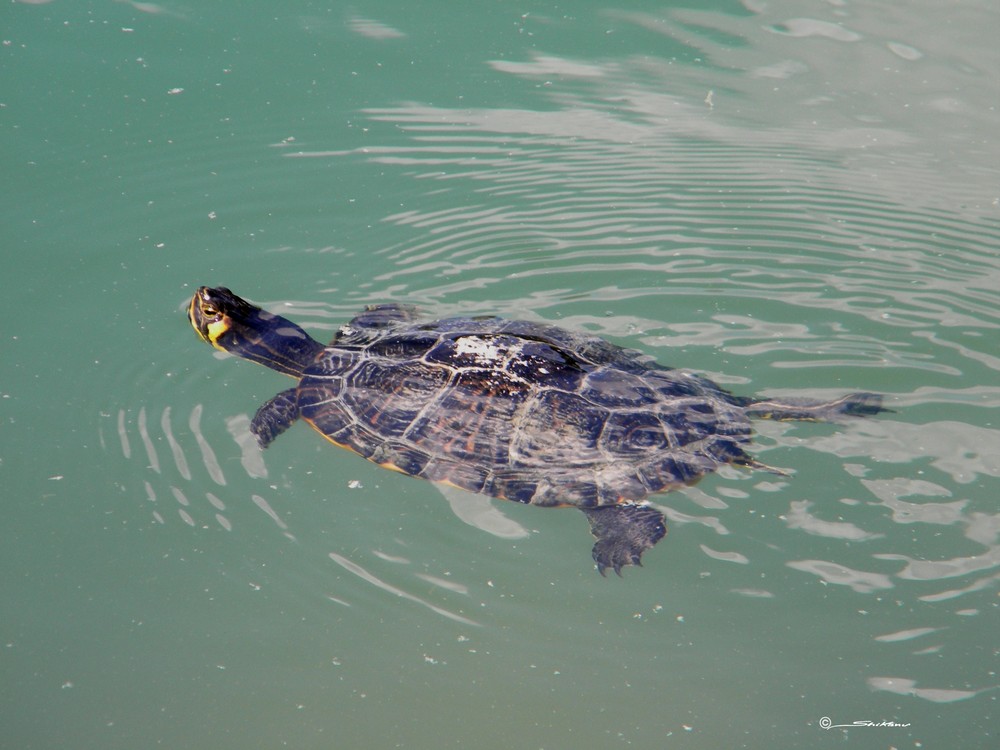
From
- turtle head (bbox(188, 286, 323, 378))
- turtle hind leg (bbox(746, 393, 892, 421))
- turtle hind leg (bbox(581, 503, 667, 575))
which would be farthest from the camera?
turtle head (bbox(188, 286, 323, 378))

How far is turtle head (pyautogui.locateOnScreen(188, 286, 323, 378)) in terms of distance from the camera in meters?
4.55

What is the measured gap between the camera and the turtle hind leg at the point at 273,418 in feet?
13.7

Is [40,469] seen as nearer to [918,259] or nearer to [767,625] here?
[767,625]

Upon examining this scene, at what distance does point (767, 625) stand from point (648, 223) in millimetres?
3134

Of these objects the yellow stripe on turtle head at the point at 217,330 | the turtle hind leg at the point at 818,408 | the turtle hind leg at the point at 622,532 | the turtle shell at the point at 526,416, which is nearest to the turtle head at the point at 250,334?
the yellow stripe on turtle head at the point at 217,330

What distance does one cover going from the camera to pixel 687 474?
3699 mm

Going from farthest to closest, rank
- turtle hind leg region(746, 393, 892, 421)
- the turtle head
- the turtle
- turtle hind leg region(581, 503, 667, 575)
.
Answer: the turtle head → turtle hind leg region(746, 393, 892, 421) → the turtle → turtle hind leg region(581, 503, 667, 575)

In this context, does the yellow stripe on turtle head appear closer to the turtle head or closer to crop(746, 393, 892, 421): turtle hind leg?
the turtle head

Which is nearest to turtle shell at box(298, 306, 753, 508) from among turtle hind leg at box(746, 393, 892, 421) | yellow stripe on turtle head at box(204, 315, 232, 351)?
turtle hind leg at box(746, 393, 892, 421)

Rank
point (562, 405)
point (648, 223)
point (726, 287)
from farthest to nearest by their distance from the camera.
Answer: point (648, 223) < point (726, 287) < point (562, 405)

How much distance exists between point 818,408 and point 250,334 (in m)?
3.10

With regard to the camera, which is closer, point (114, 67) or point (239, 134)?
point (239, 134)

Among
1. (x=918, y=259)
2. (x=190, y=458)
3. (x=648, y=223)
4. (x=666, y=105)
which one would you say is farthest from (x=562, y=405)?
(x=666, y=105)

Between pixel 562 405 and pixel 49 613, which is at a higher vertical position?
pixel 562 405
